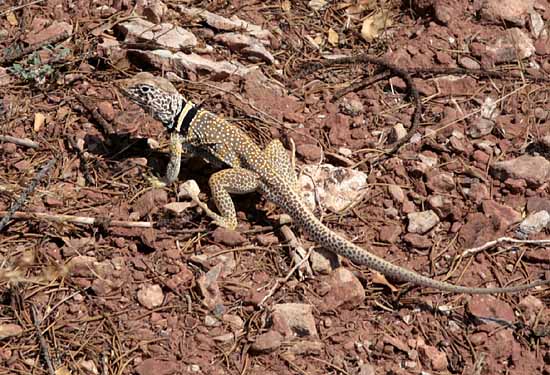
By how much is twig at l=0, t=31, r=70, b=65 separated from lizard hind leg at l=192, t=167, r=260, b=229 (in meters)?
1.91

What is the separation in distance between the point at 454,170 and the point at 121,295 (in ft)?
8.11

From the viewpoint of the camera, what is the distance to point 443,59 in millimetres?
5879

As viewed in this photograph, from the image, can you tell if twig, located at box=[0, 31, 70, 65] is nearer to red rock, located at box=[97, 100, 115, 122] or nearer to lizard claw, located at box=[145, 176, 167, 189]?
red rock, located at box=[97, 100, 115, 122]

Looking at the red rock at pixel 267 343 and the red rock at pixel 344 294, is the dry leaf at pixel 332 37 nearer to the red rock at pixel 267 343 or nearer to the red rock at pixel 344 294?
the red rock at pixel 344 294

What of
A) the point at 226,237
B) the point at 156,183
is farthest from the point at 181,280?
the point at 156,183

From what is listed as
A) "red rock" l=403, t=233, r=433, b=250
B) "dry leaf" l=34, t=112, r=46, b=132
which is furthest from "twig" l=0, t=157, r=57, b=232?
"red rock" l=403, t=233, r=433, b=250

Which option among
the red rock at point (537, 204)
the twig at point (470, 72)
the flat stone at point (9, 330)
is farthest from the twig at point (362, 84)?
the flat stone at point (9, 330)

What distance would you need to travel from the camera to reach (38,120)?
513 cm

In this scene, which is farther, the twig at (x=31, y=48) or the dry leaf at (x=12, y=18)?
the dry leaf at (x=12, y=18)

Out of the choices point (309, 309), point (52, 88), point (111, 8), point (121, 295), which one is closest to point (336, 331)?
point (309, 309)

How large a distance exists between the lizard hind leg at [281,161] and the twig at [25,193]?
1.46 m

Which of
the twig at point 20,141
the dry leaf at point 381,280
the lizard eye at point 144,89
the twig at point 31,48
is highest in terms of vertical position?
the lizard eye at point 144,89

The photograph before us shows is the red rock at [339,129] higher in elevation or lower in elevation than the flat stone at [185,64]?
lower

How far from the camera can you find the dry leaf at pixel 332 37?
6164mm
